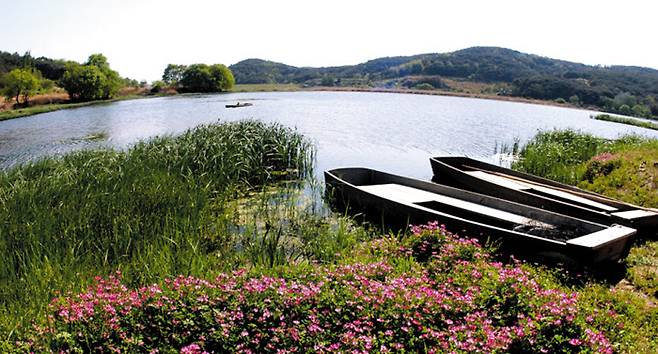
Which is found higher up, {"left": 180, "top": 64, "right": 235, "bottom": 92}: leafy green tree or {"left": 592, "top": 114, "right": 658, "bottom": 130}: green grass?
{"left": 180, "top": 64, "right": 235, "bottom": 92}: leafy green tree

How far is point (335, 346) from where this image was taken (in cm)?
406

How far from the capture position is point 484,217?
9172 millimetres

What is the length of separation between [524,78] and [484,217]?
115080 millimetres

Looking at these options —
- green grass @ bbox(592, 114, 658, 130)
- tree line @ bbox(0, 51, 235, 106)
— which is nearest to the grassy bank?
green grass @ bbox(592, 114, 658, 130)

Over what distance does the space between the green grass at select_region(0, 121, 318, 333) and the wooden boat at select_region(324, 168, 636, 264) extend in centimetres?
250

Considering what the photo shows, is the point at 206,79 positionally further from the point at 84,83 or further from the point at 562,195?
the point at 562,195

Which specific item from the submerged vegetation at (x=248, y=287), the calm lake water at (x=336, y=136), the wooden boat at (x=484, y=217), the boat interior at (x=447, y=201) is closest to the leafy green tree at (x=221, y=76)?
the calm lake water at (x=336, y=136)

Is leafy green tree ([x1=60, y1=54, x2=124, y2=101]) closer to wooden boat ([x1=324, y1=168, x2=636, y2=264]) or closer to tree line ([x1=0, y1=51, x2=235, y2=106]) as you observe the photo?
tree line ([x1=0, y1=51, x2=235, y2=106])

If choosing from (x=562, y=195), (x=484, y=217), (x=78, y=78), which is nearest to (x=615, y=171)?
(x=562, y=195)

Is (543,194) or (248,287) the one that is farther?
(543,194)

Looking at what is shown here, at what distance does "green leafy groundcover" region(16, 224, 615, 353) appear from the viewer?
14.0 feet

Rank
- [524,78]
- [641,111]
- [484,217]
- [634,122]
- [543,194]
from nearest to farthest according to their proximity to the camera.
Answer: [484,217], [543,194], [634,122], [641,111], [524,78]

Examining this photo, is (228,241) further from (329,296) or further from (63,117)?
(63,117)

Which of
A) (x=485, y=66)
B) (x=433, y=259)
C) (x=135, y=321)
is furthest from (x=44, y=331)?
(x=485, y=66)
